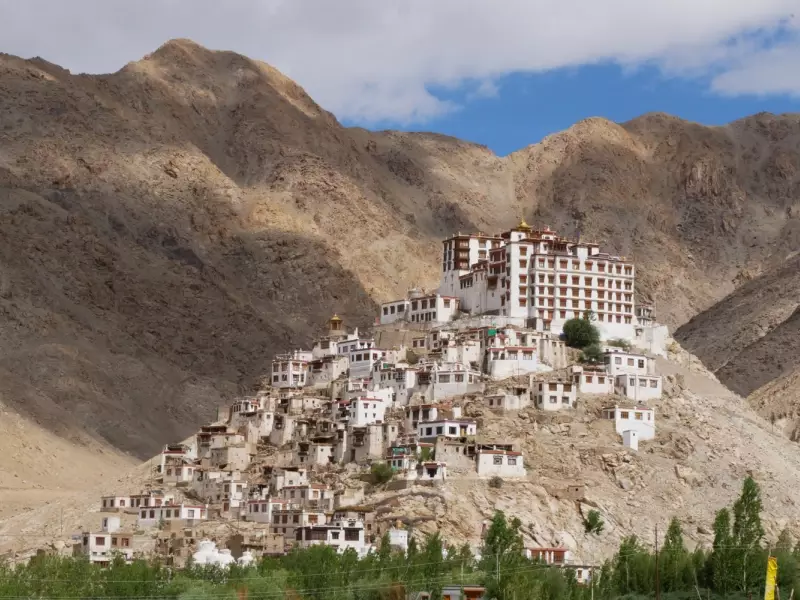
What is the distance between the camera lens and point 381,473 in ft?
355

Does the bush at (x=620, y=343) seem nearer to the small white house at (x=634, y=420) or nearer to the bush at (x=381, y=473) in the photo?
the small white house at (x=634, y=420)

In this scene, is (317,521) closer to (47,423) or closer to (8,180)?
(47,423)

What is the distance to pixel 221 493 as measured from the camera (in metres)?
112

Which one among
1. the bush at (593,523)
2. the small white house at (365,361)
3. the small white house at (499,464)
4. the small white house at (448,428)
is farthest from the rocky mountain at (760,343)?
the small white house at (499,464)

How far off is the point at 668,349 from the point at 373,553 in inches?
1469

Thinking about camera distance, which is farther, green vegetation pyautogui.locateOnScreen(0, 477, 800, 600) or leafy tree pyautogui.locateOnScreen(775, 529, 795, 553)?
leafy tree pyautogui.locateOnScreen(775, 529, 795, 553)

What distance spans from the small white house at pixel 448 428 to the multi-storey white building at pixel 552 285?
42.4 ft

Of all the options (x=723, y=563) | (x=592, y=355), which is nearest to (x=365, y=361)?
(x=592, y=355)

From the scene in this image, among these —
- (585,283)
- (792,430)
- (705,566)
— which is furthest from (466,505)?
(792,430)

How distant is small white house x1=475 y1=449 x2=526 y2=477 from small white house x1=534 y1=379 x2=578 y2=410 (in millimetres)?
6289

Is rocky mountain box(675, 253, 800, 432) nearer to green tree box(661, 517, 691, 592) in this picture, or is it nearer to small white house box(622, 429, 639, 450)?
small white house box(622, 429, 639, 450)

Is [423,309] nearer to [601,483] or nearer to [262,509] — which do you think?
[601,483]

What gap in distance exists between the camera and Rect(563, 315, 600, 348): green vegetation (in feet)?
395

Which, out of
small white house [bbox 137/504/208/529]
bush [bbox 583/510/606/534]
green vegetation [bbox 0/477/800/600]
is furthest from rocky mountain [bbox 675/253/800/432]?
green vegetation [bbox 0/477/800/600]
